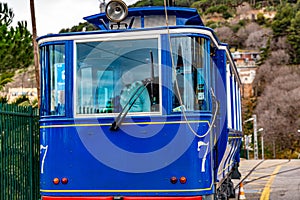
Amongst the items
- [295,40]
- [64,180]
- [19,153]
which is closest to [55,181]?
[64,180]

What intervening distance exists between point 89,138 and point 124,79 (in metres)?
0.98

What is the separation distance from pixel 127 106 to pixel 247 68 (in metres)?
101

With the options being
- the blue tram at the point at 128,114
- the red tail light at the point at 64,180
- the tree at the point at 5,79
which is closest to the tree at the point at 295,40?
the tree at the point at 5,79

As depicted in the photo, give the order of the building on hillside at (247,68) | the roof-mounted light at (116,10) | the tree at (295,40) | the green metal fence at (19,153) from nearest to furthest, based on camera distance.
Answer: the roof-mounted light at (116,10) < the green metal fence at (19,153) < the tree at (295,40) < the building on hillside at (247,68)

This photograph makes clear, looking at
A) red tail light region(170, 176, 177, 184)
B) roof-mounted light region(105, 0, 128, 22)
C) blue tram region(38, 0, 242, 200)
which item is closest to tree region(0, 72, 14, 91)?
blue tram region(38, 0, 242, 200)

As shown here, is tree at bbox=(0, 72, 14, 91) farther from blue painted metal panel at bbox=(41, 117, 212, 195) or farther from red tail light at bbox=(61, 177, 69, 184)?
red tail light at bbox=(61, 177, 69, 184)

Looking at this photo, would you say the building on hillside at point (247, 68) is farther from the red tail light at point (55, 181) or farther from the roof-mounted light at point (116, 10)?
the red tail light at point (55, 181)

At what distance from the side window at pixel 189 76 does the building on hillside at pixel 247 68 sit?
8532 cm

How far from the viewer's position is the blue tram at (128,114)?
300 inches

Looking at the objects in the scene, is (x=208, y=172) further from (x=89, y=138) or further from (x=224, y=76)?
(x=224, y=76)

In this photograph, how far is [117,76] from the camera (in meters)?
7.94

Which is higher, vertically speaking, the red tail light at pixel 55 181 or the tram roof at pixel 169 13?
the tram roof at pixel 169 13

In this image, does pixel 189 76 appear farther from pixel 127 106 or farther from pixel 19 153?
pixel 19 153

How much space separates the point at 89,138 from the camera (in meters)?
7.83
